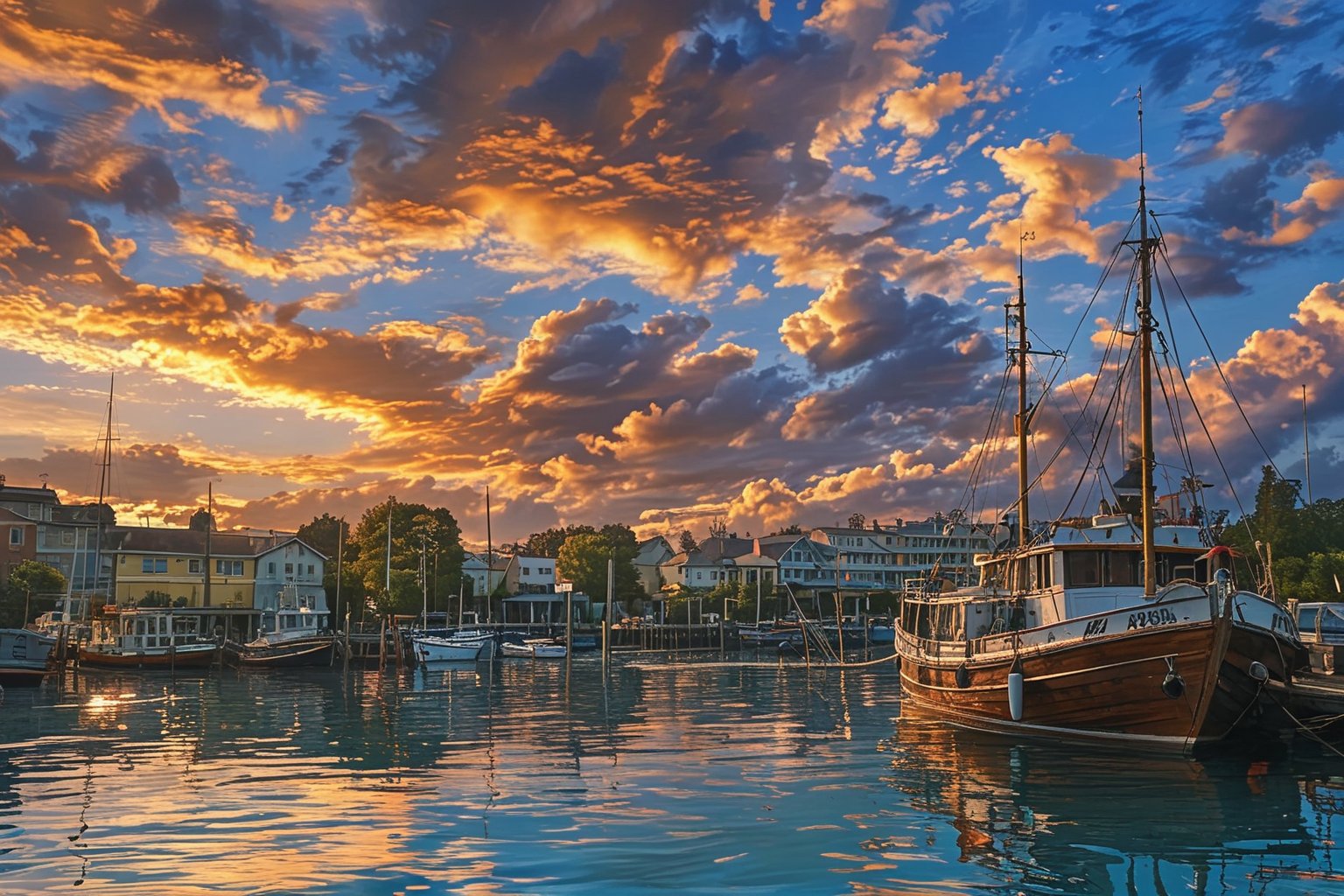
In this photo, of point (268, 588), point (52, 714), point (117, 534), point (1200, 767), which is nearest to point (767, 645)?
point (268, 588)

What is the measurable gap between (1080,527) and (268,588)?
288 ft

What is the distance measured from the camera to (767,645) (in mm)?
109938

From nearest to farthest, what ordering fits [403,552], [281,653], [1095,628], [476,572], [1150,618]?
[1150,618] → [1095,628] → [281,653] → [403,552] → [476,572]

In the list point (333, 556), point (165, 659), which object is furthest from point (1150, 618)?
point (333, 556)

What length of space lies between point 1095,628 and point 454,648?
5804 cm

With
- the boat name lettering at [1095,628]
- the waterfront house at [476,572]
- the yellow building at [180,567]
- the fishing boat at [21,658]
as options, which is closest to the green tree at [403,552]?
the yellow building at [180,567]

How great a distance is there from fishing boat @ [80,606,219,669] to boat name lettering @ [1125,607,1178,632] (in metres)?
60.6

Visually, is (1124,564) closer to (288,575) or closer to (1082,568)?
(1082,568)

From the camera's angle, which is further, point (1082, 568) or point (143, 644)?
point (143, 644)

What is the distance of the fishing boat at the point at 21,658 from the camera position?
52.5m

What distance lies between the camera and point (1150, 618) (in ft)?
79.9

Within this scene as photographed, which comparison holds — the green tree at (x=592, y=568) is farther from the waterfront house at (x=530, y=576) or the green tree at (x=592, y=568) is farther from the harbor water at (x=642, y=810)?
the harbor water at (x=642, y=810)

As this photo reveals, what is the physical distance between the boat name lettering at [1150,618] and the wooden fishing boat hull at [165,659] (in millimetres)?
61216

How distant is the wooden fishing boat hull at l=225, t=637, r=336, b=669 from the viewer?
69.6 metres
